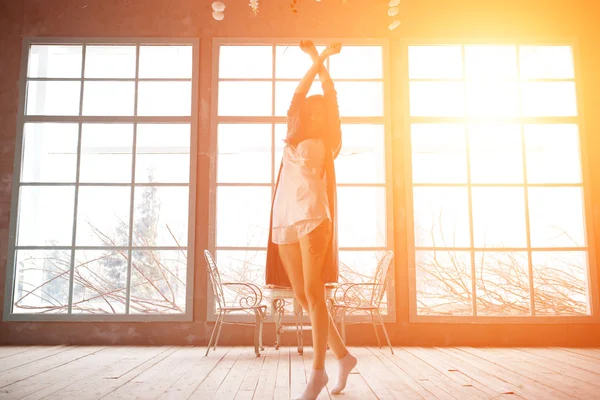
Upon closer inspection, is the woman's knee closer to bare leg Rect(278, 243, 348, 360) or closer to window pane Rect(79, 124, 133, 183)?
bare leg Rect(278, 243, 348, 360)

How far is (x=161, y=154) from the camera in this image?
501 centimetres

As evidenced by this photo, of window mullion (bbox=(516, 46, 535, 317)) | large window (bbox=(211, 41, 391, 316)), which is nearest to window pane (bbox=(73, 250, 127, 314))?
large window (bbox=(211, 41, 391, 316))

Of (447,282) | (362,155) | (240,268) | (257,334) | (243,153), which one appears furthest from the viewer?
(447,282)

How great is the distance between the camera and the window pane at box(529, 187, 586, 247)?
15.9ft

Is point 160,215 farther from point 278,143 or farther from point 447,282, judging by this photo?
point 447,282

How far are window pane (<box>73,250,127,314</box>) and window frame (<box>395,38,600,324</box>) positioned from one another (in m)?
2.72

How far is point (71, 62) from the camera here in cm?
506

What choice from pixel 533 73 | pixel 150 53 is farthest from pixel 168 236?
pixel 533 73

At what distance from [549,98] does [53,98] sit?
194 inches

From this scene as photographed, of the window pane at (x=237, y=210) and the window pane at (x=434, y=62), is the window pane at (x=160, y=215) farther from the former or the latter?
the window pane at (x=434, y=62)

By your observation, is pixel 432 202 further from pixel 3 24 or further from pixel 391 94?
pixel 3 24

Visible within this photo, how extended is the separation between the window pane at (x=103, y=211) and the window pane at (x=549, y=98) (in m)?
4.03

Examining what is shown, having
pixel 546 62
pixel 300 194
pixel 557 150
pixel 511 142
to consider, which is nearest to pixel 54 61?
pixel 300 194

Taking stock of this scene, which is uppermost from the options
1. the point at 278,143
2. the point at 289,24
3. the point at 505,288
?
the point at 289,24
